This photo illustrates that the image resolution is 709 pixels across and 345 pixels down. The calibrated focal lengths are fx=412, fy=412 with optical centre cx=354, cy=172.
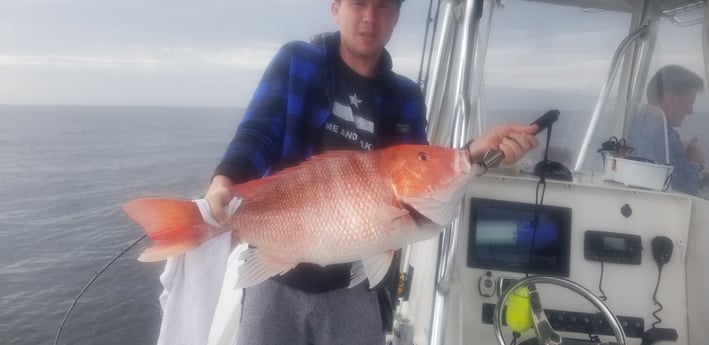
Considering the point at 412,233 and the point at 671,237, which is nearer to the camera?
the point at 412,233

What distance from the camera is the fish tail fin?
3.55ft

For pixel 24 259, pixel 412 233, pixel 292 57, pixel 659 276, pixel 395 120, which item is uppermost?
pixel 292 57

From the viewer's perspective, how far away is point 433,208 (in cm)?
128

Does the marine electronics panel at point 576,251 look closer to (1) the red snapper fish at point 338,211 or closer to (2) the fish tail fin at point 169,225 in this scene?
(1) the red snapper fish at point 338,211

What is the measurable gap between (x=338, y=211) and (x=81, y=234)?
56.3 feet

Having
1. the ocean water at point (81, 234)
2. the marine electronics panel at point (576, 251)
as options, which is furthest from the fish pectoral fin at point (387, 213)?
the ocean water at point (81, 234)

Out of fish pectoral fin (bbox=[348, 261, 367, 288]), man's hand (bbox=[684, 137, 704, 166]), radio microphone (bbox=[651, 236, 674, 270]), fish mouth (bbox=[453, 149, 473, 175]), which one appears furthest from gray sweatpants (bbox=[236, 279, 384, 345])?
man's hand (bbox=[684, 137, 704, 166])

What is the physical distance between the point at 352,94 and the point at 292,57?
280mm

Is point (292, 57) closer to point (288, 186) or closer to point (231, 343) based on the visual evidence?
point (288, 186)

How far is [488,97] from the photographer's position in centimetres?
316

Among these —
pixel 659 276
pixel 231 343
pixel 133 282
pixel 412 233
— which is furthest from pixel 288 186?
pixel 133 282

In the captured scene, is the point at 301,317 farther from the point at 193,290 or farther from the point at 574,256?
the point at 574,256

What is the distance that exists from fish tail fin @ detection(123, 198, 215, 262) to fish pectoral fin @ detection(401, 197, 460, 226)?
598 mm

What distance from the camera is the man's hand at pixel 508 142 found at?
1.36 meters
